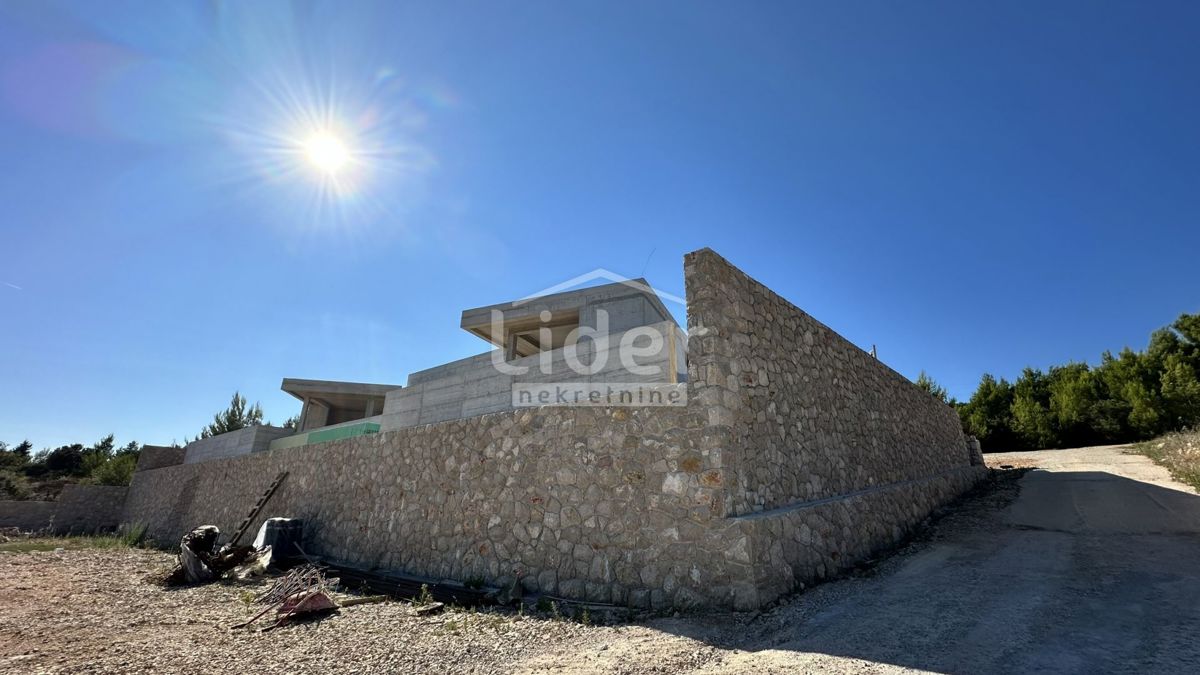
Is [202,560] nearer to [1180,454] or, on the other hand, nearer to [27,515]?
[27,515]

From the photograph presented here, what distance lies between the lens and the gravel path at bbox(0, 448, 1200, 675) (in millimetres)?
3104

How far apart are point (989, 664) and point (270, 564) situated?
9.61 meters

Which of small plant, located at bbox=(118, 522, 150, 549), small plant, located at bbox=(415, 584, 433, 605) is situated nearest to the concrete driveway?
small plant, located at bbox=(415, 584, 433, 605)

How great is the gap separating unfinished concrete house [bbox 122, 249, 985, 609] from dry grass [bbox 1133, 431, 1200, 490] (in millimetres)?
4766

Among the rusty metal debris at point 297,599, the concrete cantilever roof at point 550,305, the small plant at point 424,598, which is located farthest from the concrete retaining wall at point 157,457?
the small plant at point 424,598

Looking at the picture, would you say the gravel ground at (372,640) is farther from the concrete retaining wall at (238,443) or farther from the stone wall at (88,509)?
the stone wall at (88,509)

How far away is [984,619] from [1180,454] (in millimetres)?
15118

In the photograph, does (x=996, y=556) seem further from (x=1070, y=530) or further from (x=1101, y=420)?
(x=1101, y=420)

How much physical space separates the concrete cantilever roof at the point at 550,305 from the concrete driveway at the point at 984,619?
874 centimetres

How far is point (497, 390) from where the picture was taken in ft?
38.3

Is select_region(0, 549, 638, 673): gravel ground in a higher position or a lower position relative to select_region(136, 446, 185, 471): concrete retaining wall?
lower

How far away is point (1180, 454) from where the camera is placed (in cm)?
1260

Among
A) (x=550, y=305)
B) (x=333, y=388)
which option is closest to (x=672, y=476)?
(x=550, y=305)

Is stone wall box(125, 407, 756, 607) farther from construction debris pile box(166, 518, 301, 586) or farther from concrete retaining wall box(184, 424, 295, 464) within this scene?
concrete retaining wall box(184, 424, 295, 464)
